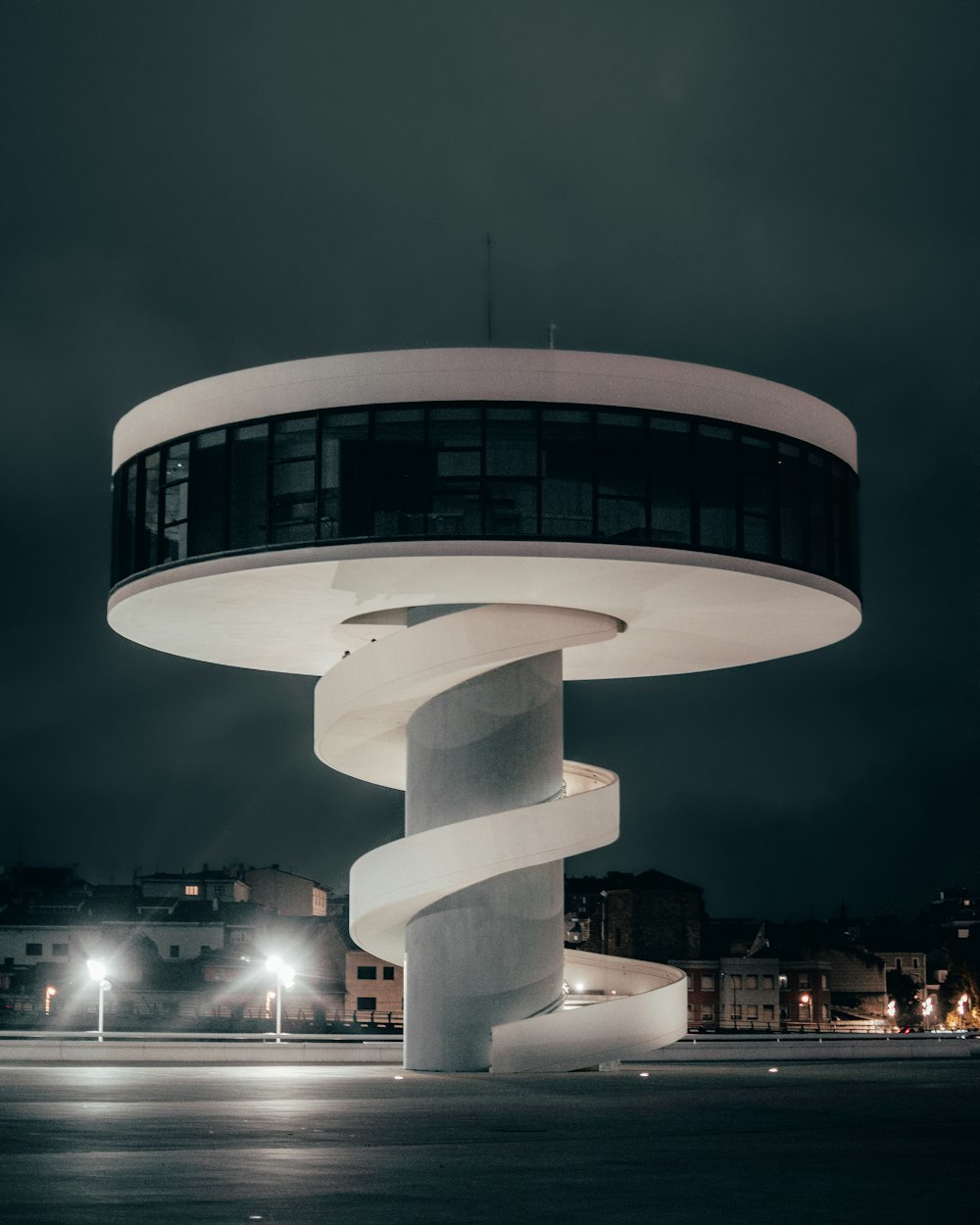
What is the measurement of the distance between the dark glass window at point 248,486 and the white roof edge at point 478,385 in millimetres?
352

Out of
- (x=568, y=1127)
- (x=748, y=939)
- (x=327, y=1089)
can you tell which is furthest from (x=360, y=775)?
(x=748, y=939)

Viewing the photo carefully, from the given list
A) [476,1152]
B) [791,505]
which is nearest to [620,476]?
[791,505]

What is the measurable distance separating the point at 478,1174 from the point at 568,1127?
5.60 meters

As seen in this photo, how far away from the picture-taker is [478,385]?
31.9m

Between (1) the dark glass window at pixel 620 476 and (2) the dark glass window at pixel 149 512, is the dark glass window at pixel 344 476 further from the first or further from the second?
(1) the dark glass window at pixel 620 476

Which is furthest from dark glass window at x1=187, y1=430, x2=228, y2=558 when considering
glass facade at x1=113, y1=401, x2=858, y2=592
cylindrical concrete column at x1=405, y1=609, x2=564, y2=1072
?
cylindrical concrete column at x1=405, y1=609, x2=564, y2=1072

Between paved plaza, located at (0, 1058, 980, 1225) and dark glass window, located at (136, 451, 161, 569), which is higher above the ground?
dark glass window, located at (136, 451, 161, 569)

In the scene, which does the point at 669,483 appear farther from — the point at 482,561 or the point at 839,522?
the point at 839,522

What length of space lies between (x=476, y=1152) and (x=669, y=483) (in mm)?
17736

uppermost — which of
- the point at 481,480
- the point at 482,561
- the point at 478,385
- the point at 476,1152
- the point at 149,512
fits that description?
the point at 478,385

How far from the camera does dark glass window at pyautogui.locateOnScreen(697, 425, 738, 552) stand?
32.8 meters

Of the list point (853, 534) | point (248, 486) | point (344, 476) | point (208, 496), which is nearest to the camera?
point (344, 476)

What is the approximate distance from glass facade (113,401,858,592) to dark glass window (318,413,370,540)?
0.02 meters

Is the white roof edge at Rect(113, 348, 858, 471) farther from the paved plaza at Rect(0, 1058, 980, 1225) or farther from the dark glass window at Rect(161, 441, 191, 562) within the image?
the paved plaza at Rect(0, 1058, 980, 1225)
